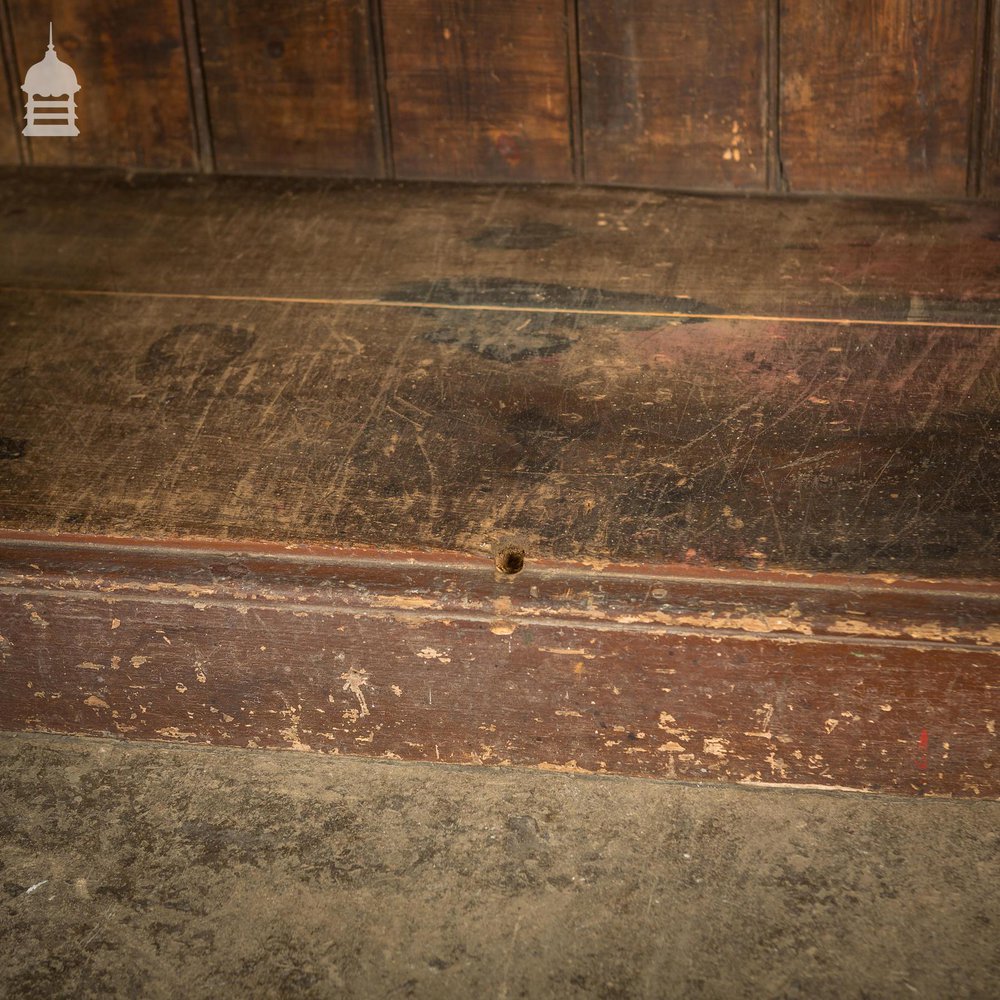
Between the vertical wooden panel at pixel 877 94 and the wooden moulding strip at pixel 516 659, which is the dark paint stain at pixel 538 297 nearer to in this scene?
the vertical wooden panel at pixel 877 94

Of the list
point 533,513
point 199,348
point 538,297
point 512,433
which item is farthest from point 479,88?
point 533,513

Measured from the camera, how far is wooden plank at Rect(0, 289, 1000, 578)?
1.49 meters

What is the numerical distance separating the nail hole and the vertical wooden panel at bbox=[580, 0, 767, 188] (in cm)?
98

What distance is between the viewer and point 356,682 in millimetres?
1554

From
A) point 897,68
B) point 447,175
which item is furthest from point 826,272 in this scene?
point 447,175

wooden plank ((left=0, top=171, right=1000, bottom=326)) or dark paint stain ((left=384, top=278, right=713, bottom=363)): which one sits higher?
wooden plank ((left=0, top=171, right=1000, bottom=326))

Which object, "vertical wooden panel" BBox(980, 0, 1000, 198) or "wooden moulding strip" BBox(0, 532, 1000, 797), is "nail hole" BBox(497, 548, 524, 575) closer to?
"wooden moulding strip" BBox(0, 532, 1000, 797)

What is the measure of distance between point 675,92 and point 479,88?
1.07ft

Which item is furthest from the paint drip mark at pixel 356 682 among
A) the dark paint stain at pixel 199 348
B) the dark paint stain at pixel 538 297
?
the dark paint stain at pixel 538 297

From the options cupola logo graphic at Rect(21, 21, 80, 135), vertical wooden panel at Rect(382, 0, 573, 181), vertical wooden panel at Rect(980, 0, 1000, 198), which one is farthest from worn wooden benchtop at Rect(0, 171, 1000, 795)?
cupola logo graphic at Rect(21, 21, 80, 135)

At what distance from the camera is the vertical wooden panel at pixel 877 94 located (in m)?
2.05

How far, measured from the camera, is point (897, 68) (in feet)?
6.81

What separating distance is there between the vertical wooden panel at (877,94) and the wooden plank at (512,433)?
0.46 m

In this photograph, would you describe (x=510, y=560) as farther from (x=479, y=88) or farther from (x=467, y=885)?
(x=479, y=88)
